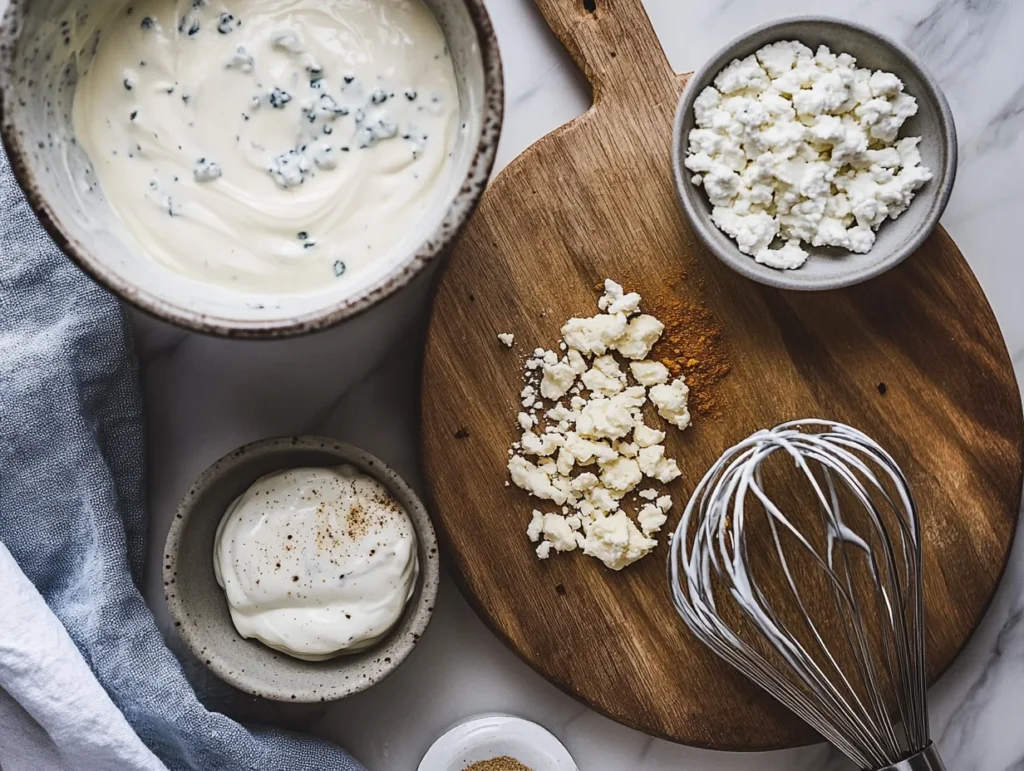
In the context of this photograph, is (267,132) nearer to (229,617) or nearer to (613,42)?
(613,42)

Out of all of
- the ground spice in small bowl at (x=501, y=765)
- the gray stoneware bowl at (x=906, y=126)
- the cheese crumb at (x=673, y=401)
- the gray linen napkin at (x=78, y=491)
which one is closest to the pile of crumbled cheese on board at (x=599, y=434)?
the cheese crumb at (x=673, y=401)

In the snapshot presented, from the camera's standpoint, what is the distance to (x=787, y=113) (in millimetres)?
946

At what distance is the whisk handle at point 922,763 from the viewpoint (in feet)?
3.21

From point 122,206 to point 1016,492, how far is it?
84 cm

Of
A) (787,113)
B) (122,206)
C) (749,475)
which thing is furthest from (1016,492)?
(122,206)

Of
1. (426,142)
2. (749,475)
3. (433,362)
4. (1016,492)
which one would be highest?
(426,142)

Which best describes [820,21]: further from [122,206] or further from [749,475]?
[122,206]

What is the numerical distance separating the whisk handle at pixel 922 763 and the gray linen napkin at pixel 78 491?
548 millimetres

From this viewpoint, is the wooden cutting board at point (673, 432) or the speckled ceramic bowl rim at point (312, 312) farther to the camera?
the wooden cutting board at point (673, 432)

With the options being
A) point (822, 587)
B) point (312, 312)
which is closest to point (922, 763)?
point (822, 587)

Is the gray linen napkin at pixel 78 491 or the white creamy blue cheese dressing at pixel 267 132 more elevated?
the white creamy blue cheese dressing at pixel 267 132

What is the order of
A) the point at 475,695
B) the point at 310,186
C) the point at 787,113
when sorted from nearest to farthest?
1. the point at 310,186
2. the point at 787,113
3. the point at 475,695

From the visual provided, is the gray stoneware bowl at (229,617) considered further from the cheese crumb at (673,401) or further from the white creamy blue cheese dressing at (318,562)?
the cheese crumb at (673,401)

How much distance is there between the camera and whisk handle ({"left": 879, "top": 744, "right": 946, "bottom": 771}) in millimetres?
978
